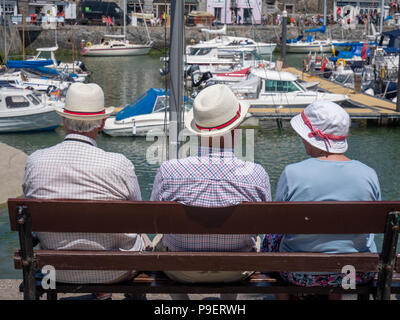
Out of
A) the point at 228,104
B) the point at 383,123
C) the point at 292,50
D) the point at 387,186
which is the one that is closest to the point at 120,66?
the point at 292,50

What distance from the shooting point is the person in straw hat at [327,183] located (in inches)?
122

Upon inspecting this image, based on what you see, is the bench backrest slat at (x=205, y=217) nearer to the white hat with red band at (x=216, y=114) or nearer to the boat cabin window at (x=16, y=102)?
the white hat with red band at (x=216, y=114)

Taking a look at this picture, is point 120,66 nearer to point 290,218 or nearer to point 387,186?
point 387,186

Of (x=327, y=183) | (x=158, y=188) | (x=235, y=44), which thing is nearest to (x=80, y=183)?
(x=158, y=188)

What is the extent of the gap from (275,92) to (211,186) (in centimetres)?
1636

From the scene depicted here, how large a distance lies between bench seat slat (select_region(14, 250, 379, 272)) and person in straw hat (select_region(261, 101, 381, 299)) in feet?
0.47

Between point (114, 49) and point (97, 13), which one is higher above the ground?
point (97, 13)

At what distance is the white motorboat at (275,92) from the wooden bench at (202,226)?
51.6 ft

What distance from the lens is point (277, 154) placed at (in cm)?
1516

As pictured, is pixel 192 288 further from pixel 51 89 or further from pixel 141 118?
pixel 51 89

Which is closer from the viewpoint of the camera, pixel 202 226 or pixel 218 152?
pixel 202 226

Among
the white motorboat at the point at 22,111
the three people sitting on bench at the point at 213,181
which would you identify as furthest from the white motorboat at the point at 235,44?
the three people sitting on bench at the point at 213,181

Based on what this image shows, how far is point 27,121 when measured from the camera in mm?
16969
